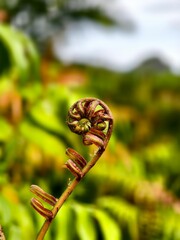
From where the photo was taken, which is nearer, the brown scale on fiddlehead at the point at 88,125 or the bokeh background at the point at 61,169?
the brown scale on fiddlehead at the point at 88,125

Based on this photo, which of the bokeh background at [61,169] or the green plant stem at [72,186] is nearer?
the green plant stem at [72,186]

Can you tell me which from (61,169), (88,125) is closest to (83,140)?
(88,125)

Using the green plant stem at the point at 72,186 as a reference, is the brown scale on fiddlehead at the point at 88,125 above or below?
above

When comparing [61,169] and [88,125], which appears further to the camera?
[61,169]

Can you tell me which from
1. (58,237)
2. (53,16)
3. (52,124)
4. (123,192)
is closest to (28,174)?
(52,124)

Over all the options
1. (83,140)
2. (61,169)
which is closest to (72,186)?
(83,140)

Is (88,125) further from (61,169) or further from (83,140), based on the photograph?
(61,169)

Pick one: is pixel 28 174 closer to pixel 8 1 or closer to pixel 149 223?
pixel 149 223

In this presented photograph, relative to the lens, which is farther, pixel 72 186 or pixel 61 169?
pixel 61 169
